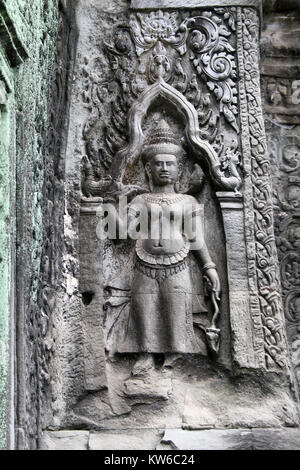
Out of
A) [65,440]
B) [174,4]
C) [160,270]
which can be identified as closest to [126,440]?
[65,440]

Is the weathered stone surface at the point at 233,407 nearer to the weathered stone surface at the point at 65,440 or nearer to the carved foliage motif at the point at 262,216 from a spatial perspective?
the carved foliage motif at the point at 262,216

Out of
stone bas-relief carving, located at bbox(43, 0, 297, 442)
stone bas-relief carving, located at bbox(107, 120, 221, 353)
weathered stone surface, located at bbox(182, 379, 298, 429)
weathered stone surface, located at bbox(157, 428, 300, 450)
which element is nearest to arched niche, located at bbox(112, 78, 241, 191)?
stone bas-relief carving, located at bbox(43, 0, 297, 442)

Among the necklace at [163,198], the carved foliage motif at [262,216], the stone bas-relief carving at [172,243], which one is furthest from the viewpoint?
the necklace at [163,198]

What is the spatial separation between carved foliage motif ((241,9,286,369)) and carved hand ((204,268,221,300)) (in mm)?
257

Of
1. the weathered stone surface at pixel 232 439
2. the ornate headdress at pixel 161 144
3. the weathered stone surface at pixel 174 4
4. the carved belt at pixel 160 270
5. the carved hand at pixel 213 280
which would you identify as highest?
the weathered stone surface at pixel 174 4

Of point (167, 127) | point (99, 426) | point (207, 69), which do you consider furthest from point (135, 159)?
point (99, 426)

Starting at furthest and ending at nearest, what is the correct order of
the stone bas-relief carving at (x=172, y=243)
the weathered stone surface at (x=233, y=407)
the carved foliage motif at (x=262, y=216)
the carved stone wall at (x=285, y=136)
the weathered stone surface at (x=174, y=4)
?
the weathered stone surface at (x=174, y=4)
the carved stone wall at (x=285, y=136)
the carved foliage motif at (x=262, y=216)
the stone bas-relief carving at (x=172, y=243)
the weathered stone surface at (x=233, y=407)

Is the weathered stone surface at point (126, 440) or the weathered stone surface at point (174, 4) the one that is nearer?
the weathered stone surface at point (126, 440)

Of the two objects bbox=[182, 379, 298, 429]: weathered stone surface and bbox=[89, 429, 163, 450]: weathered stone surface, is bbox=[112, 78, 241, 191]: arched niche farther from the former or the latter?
bbox=[89, 429, 163, 450]: weathered stone surface

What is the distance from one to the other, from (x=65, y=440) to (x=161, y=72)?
→ 2554mm

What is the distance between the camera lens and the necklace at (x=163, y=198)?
6.59 meters

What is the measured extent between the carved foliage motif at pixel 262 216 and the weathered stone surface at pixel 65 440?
1.24 meters

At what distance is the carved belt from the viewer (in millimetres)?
6457

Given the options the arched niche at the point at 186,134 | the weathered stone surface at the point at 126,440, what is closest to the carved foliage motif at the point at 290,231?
the arched niche at the point at 186,134
